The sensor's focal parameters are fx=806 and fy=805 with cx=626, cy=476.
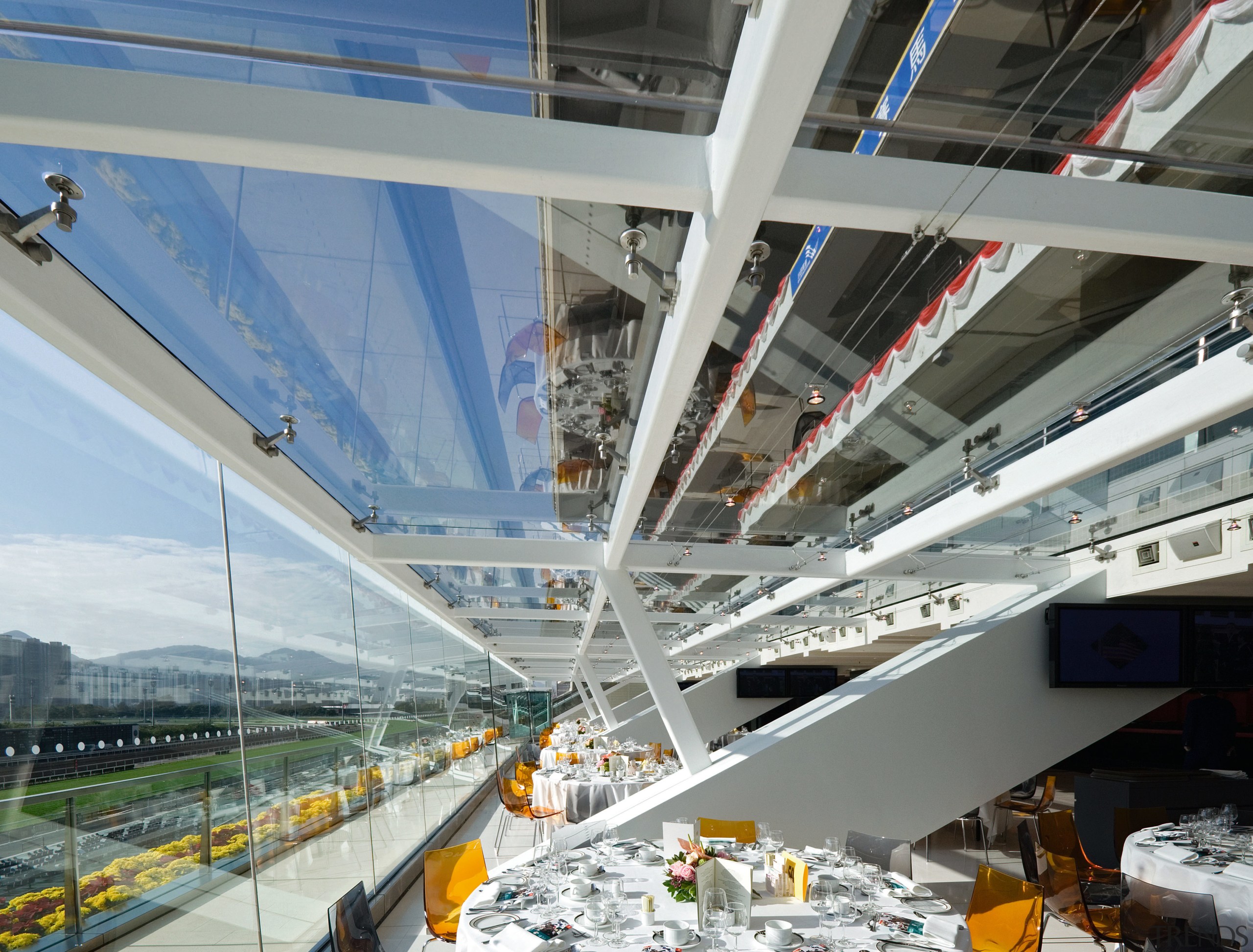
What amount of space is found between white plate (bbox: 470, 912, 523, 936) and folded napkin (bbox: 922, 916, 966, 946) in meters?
1.96

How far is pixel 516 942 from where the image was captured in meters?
3.66

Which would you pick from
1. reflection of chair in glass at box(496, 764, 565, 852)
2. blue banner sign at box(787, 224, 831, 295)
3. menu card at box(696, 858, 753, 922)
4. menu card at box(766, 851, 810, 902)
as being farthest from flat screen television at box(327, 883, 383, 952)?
reflection of chair in glass at box(496, 764, 565, 852)

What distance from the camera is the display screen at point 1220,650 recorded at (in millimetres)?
8273

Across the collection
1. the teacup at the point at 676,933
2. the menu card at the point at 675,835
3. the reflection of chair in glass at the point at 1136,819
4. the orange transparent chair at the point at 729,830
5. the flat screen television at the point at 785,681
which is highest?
the teacup at the point at 676,933

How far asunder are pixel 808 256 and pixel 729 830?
521 cm

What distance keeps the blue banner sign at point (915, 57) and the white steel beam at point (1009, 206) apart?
0.17 m

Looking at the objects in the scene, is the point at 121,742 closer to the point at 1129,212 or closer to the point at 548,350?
the point at 548,350

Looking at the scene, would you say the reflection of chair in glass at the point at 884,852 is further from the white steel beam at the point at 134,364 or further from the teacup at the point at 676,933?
the white steel beam at the point at 134,364

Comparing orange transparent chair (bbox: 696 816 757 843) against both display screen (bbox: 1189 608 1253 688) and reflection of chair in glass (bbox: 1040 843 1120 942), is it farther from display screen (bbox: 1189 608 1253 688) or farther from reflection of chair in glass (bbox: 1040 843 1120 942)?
display screen (bbox: 1189 608 1253 688)

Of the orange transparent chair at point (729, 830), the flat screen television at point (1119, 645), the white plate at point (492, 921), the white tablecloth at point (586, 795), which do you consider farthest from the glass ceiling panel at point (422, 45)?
the white tablecloth at point (586, 795)

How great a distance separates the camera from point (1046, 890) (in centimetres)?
565

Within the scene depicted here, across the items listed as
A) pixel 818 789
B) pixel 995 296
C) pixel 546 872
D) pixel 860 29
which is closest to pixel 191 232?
pixel 860 29

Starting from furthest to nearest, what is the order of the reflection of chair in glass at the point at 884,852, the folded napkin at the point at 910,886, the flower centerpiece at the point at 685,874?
the reflection of chair in glass at the point at 884,852 → the folded napkin at the point at 910,886 → the flower centerpiece at the point at 685,874

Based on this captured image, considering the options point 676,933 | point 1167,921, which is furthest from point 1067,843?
point 676,933
